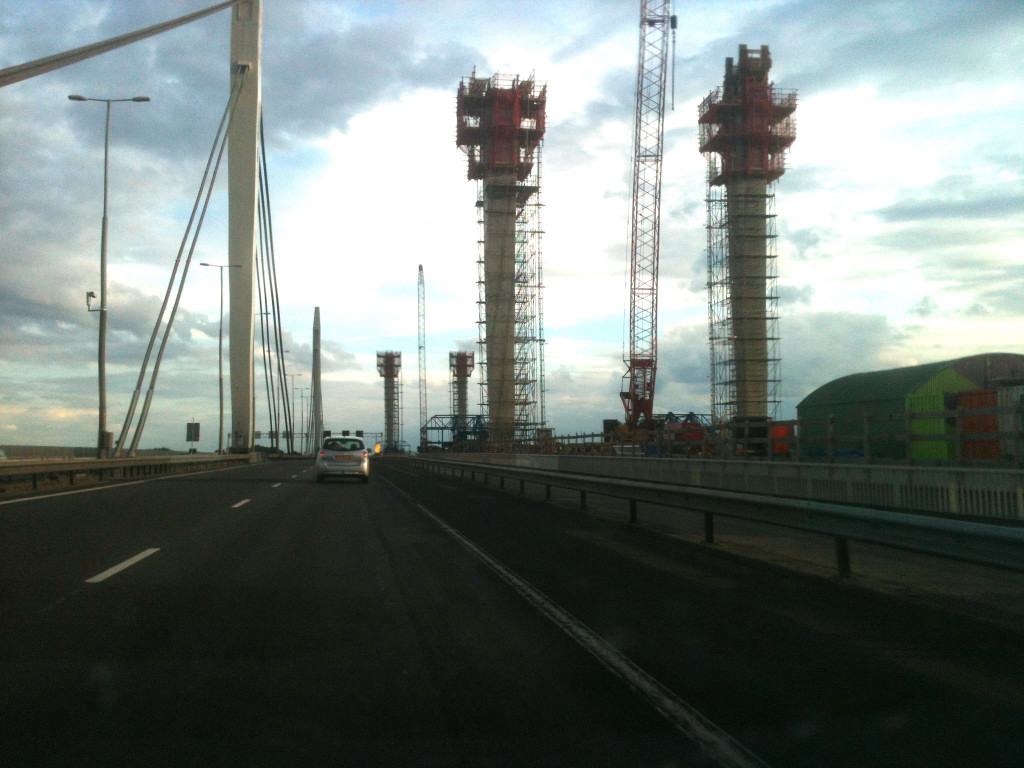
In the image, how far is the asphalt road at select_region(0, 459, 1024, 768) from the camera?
14.4ft

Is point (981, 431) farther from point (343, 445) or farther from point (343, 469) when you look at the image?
point (343, 445)

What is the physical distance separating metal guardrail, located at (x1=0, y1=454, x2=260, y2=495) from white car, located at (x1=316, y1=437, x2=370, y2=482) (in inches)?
262

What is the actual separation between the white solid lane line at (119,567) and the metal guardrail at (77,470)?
39.3 ft

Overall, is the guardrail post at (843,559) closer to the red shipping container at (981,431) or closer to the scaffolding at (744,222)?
the red shipping container at (981,431)

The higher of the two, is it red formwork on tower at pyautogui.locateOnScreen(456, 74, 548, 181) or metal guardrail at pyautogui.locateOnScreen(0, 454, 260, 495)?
red formwork on tower at pyautogui.locateOnScreen(456, 74, 548, 181)

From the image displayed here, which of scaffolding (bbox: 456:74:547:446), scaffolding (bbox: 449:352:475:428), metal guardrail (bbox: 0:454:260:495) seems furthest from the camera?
scaffolding (bbox: 449:352:475:428)

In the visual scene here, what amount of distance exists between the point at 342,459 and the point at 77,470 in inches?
313

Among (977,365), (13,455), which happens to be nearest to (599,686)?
(977,365)

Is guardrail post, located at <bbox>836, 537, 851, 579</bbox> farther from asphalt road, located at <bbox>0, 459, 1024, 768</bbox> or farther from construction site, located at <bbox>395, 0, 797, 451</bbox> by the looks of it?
construction site, located at <bbox>395, 0, 797, 451</bbox>

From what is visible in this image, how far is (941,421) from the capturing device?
16.9 metres

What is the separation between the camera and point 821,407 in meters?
33.0

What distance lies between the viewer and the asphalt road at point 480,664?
4.38 meters

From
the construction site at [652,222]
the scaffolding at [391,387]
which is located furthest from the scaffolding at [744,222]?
the scaffolding at [391,387]

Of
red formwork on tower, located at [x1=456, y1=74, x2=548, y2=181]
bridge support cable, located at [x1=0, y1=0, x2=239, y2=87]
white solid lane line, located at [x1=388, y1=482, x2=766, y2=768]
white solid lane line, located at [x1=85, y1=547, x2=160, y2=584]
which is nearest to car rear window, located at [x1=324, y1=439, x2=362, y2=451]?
bridge support cable, located at [x1=0, y1=0, x2=239, y2=87]
